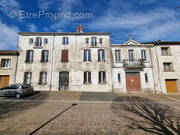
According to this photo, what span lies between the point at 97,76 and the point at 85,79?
1983mm

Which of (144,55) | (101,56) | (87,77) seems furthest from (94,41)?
(144,55)

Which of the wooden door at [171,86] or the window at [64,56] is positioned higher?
the window at [64,56]

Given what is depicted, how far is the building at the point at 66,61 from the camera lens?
14523mm

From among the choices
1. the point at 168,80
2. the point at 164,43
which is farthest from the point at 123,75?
the point at 164,43

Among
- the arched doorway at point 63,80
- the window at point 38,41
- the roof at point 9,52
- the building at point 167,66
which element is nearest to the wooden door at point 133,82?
the building at point 167,66

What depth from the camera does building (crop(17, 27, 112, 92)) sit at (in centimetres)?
1452

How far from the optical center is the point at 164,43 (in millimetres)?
14898

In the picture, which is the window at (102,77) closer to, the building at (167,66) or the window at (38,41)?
the building at (167,66)

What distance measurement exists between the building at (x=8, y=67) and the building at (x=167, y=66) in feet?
73.4

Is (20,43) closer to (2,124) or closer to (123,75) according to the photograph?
(2,124)

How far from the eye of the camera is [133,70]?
1453 centimetres

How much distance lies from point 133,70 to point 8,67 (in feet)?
65.3

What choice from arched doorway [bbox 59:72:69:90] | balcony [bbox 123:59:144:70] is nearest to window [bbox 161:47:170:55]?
balcony [bbox 123:59:144:70]

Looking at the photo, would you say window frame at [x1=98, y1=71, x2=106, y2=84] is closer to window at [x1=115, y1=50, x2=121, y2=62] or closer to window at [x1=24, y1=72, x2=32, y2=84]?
window at [x1=115, y1=50, x2=121, y2=62]
